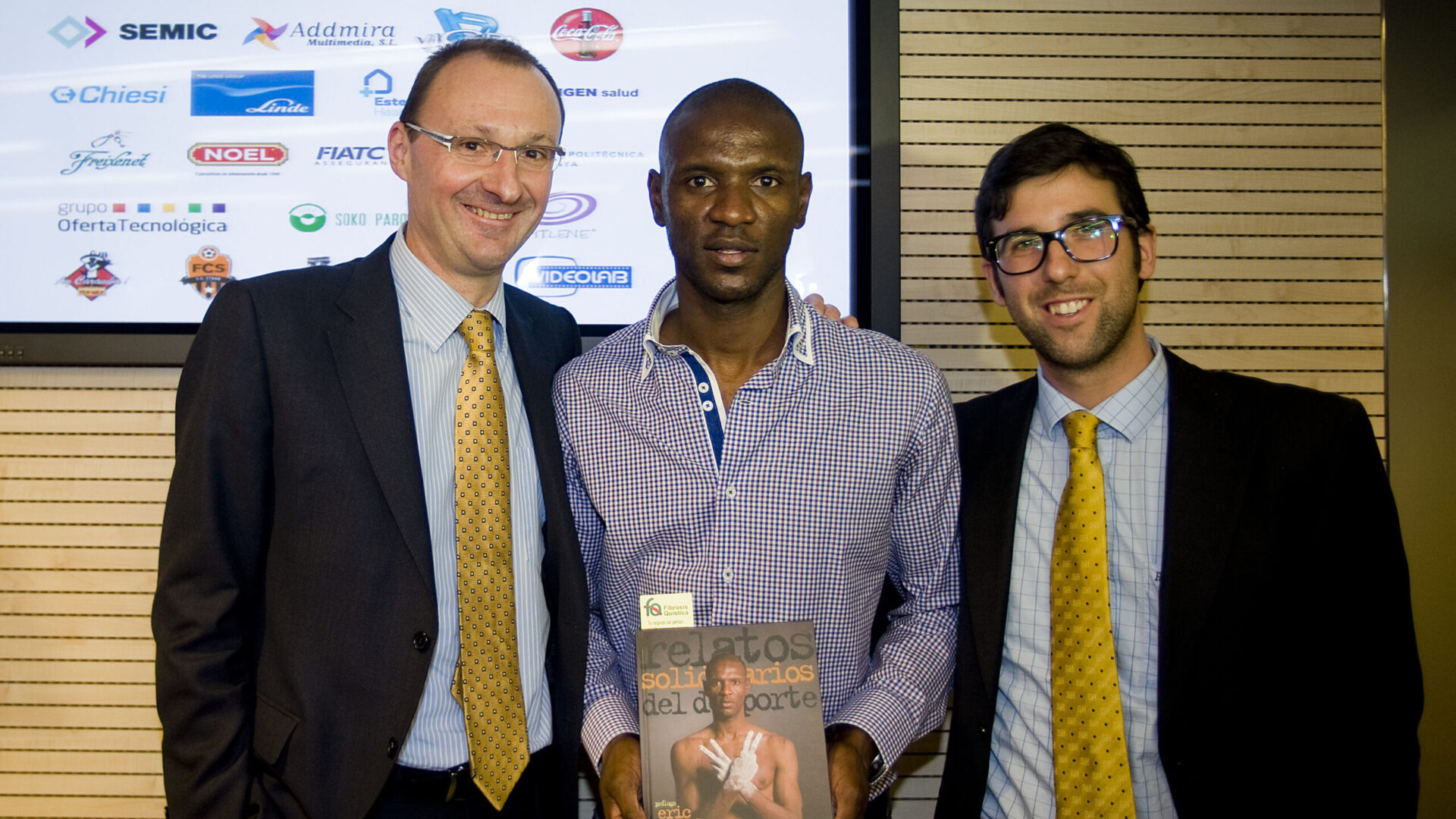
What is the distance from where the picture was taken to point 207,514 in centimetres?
162

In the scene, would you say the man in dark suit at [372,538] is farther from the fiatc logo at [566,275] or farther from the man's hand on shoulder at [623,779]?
the fiatc logo at [566,275]

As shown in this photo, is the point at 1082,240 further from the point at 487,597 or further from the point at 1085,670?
the point at 487,597

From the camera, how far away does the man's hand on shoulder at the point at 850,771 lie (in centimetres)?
166

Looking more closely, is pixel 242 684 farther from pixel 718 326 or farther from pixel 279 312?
pixel 718 326

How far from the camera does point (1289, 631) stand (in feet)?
5.84

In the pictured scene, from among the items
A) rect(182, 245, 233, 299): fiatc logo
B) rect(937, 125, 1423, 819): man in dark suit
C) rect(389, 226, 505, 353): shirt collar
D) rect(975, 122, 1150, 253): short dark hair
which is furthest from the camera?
rect(182, 245, 233, 299): fiatc logo

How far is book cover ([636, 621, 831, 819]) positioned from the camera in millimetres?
1547

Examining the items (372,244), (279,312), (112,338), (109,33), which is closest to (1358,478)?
(279,312)

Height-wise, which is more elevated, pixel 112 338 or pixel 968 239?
pixel 968 239

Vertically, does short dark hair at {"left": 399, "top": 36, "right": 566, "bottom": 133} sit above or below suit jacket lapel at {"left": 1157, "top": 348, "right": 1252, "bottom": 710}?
above

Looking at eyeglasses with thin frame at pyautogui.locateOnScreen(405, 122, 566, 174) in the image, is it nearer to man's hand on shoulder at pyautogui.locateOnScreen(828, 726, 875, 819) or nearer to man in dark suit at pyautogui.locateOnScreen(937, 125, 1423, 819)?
man in dark suit at pyautogui.locateOnScreen(937, 125, 1423, 819)

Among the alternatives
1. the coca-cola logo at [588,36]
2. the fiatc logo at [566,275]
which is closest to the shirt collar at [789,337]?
the fiatc logo at [566,275]

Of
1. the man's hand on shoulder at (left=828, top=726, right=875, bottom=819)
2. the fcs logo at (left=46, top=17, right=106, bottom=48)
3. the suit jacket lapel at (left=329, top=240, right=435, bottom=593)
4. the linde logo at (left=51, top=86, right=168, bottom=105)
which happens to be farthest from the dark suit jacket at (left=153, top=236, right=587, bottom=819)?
the fcs logo at (left=46, top=17, right=106, bottom=48)

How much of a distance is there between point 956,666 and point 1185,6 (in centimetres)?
233
